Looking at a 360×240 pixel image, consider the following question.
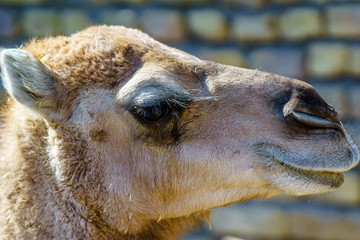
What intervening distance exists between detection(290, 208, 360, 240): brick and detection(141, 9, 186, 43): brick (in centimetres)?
253

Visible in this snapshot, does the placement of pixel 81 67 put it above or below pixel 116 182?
above

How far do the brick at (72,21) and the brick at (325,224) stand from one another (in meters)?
3.41

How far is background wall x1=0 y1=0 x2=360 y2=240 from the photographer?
6.07 meters

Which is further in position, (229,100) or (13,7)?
(13,7)

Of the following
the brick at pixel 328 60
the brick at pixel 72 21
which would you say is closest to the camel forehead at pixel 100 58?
the brick at pixel 328 60

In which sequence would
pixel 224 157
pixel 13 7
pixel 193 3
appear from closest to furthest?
pixel 224 157
pixel 193 3
pixel 13 7

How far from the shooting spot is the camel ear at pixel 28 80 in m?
2.75

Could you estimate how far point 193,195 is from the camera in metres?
2.88

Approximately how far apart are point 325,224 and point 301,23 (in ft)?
7.61

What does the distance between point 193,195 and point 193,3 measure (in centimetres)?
394

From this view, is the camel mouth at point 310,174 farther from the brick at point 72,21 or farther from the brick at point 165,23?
the brick at point 72,21

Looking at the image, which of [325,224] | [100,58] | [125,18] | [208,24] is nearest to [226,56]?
[208,24]

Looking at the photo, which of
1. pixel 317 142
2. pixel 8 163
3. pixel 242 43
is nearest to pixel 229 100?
pixel 317 142

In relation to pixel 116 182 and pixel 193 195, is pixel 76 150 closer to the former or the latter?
pixel 116 182
